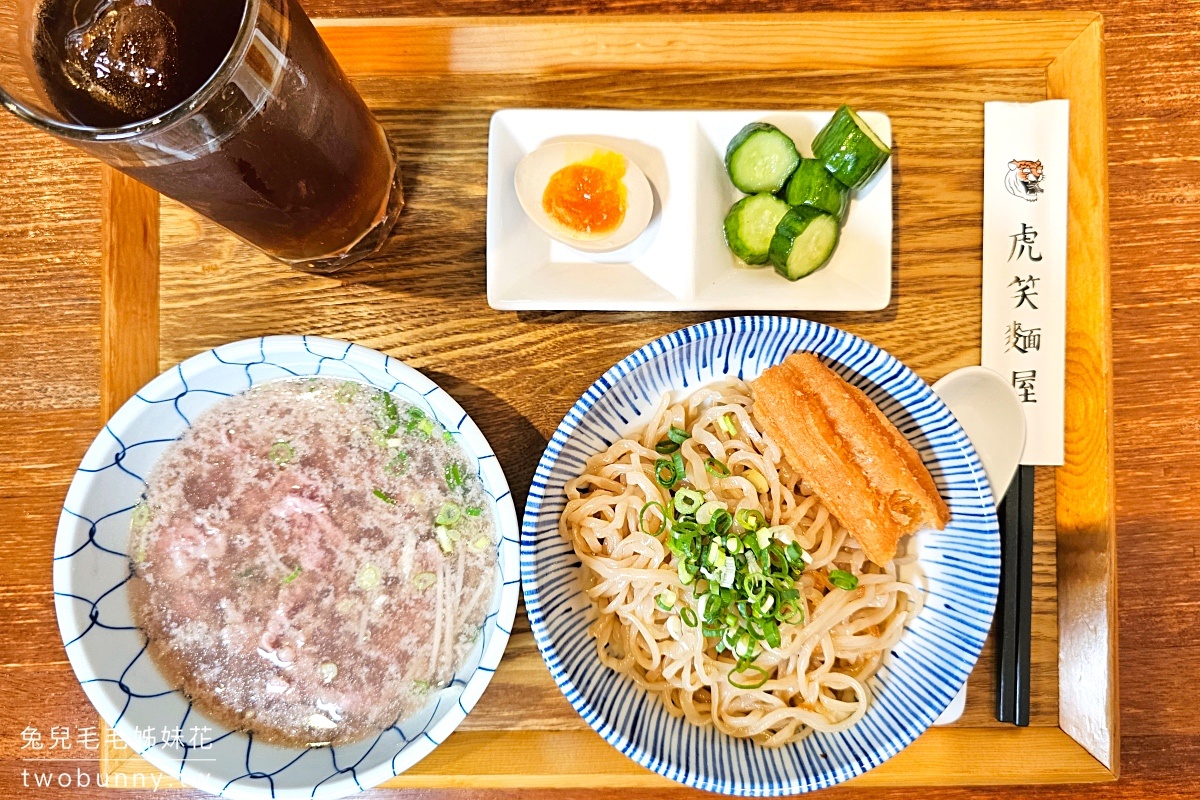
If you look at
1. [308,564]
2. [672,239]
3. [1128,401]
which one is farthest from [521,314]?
[1128,401]

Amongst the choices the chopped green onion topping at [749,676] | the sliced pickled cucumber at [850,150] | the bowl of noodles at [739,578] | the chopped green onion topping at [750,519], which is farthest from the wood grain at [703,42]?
the chopped green onion topping at [749,676]

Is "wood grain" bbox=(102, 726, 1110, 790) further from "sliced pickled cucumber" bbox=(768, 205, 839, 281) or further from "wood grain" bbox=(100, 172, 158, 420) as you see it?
"sliced pickled cucumber" bbox=(768, 205, 839, 281)

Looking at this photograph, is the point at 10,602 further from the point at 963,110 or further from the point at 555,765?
the point at 963,110

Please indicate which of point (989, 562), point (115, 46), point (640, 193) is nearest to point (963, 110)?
point (640, 193)

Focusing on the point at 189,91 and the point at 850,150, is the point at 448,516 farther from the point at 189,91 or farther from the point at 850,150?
the point at 850,150

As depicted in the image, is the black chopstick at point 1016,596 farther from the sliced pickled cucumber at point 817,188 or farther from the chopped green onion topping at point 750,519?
the sliced pickled cucumber at point 817,188
